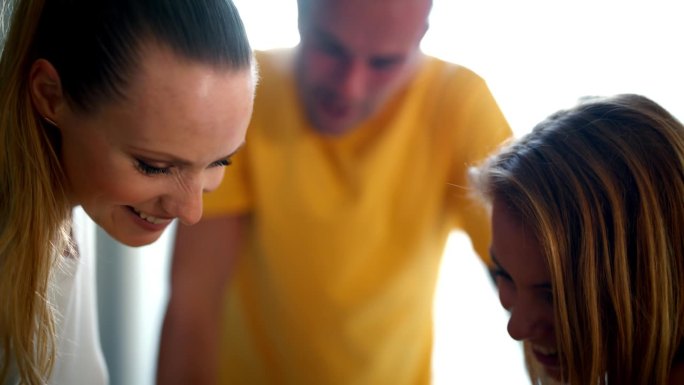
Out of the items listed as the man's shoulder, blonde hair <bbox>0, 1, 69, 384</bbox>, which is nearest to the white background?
the man's shoulder

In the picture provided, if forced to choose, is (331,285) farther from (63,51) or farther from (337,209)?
(63,51)

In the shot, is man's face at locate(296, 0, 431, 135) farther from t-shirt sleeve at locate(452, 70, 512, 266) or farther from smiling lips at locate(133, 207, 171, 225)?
smiling lips at locate(133, 207, 171, 225)

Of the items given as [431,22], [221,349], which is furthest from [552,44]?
[221,349]

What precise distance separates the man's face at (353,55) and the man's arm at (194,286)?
136mm

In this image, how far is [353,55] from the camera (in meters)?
0.71

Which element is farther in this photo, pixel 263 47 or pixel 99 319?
pixel 99 319

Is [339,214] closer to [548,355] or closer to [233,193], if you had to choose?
[233,193]

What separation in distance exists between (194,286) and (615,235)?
383mm

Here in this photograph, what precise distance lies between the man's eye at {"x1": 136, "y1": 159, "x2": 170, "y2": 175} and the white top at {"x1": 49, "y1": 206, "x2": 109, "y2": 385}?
0.37 ft

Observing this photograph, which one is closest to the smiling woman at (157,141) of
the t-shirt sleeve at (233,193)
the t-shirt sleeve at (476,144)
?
the t-shirt sleeve at (233,193)

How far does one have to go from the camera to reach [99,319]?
1158 millimetres

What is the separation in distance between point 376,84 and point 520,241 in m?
0.20

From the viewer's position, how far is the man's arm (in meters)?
0.75

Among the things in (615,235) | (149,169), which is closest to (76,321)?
(149,169)
